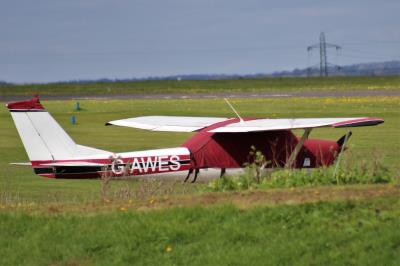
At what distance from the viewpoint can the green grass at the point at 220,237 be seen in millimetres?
8938

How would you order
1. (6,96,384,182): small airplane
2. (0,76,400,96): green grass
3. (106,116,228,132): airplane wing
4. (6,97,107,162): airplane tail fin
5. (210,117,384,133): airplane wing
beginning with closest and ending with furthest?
(210,117,384,133): airplane wing
(6,97,107,162): airplane tail fin
(6,96,384,182): small airplane
(106,116,228,132): airplane wing
(0,76,400,96): green grass

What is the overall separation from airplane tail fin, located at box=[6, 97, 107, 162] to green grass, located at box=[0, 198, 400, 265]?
6187mm

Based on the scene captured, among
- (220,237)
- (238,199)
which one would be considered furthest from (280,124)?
(220,237)

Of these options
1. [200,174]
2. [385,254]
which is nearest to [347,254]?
[385,254]

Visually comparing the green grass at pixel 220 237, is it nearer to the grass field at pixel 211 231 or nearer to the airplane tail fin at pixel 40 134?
the grass field at pixel 211 231

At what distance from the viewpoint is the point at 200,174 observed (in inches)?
667

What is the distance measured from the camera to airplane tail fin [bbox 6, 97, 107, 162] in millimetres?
16562

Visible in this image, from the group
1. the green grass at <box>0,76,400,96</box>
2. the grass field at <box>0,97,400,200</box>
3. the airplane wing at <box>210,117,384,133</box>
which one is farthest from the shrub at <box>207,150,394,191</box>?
the green grass at <box>0,76,400,96</box>

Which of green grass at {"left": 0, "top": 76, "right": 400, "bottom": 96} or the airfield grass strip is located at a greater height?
the airfield grass strip

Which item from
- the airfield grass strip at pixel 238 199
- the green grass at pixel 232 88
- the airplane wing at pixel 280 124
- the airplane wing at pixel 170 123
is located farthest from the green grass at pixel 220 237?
the green grass at pixel 232 88

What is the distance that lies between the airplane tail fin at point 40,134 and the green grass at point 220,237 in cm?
619

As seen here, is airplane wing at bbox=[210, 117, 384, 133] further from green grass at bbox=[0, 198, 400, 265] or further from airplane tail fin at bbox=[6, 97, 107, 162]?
green grass at bbox=[0, 198, 400, 265]

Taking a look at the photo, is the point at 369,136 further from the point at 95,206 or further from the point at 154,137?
the point at 95,206

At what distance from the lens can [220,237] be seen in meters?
9.55
